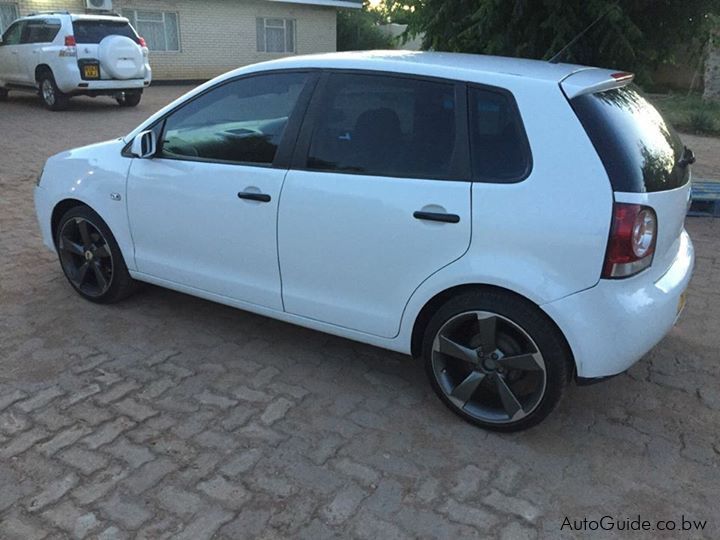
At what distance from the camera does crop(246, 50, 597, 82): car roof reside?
9.76 ft

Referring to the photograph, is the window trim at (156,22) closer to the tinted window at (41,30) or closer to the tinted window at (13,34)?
the tinted window at (13,34)

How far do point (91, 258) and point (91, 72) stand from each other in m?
10.6

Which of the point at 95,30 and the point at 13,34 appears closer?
the point at 95,30

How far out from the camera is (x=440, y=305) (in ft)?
10.1

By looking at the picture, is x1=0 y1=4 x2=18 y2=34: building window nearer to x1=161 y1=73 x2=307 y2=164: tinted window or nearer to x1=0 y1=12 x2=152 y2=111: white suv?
x1=0 y1=12 x2=152 y2=111: white suv

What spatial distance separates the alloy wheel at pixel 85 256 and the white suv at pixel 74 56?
33.8 feet

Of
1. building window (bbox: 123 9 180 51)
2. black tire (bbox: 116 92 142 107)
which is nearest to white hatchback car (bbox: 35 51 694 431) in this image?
black tire (bbox: 116 92 142 107)

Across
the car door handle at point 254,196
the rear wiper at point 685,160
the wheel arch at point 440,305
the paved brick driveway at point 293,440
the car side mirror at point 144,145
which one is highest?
the rear wiper at point 685,160

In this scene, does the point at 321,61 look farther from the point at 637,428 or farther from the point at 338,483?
the point at 637,428

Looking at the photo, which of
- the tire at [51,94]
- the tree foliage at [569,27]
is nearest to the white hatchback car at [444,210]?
the tree foliage at [569,27]

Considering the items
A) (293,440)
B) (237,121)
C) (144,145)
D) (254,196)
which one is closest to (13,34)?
(144,145)

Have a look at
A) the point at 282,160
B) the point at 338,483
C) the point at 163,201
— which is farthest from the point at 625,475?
the point at 163,201
